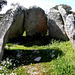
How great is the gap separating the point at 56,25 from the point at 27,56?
14.0ft

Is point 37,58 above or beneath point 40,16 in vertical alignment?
beneath

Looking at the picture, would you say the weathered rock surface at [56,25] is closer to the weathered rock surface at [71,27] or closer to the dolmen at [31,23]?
the dolmen at [31,23]

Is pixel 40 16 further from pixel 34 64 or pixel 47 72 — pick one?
pixel 47 72

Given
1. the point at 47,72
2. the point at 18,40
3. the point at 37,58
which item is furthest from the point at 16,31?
the point at 47,72

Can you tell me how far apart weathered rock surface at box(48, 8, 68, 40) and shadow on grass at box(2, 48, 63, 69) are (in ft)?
9.33

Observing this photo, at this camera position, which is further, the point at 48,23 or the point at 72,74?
the point at 48,23

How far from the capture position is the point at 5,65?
5.58m

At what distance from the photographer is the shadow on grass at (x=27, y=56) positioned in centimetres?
619

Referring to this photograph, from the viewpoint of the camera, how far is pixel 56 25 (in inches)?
392

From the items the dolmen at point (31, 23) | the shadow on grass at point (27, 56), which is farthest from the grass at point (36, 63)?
the dolmen at point (31, 23)

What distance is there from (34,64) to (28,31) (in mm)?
5274

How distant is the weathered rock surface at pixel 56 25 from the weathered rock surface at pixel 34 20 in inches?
31.6

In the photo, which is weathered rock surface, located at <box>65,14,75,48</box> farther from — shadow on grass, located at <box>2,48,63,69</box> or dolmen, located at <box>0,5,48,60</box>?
dolmen, located at <box>0,5,48,60</box>

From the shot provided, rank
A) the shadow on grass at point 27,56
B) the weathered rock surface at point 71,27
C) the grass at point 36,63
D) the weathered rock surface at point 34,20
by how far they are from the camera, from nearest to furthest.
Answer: the grass at point 36,63, the shadow on grass at point 27,56, the weathered rock surface at point 71,27, the weathered rock surface at point 34,20
